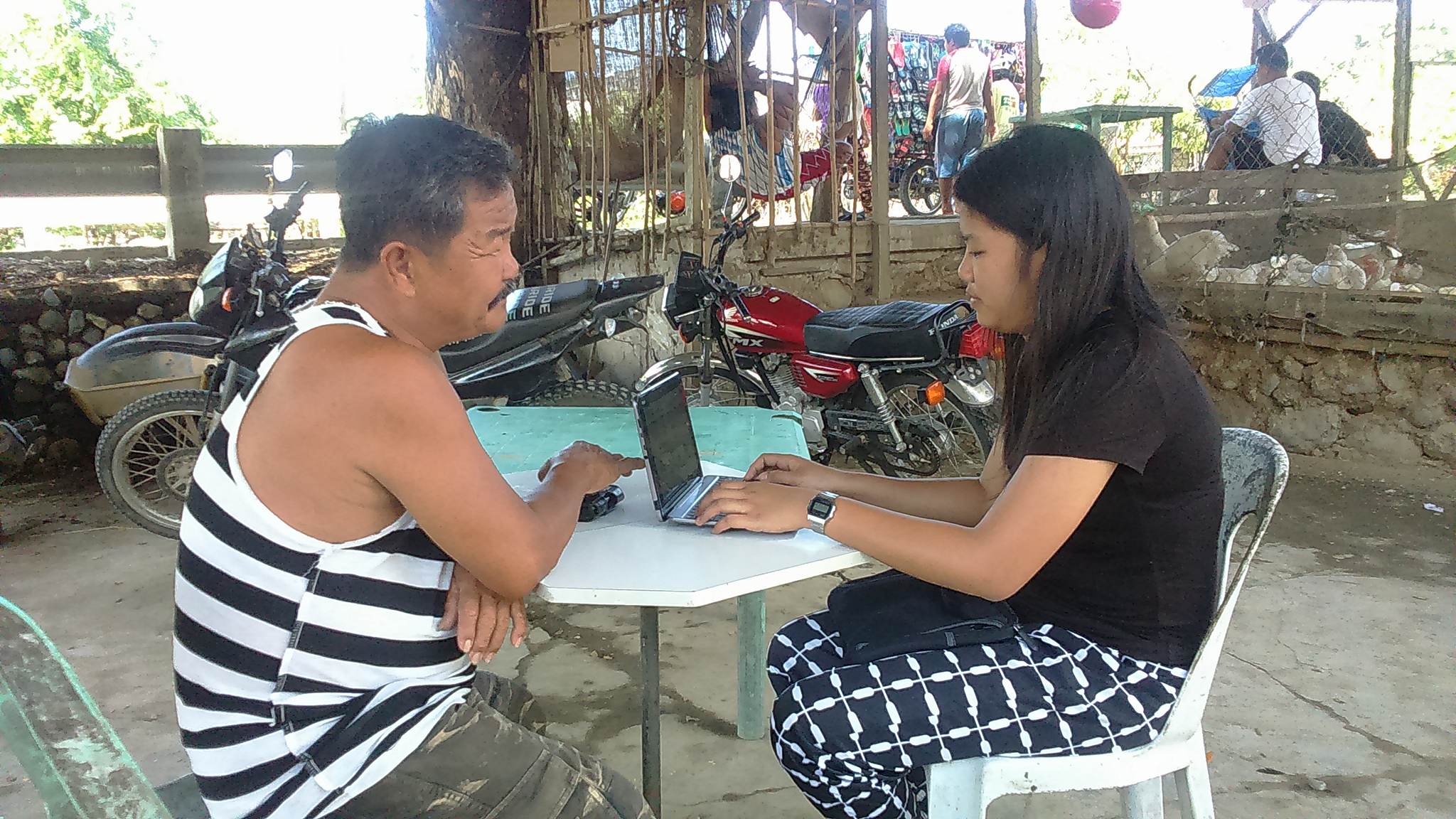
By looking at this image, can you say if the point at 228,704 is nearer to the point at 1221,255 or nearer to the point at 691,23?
the point at 691,23

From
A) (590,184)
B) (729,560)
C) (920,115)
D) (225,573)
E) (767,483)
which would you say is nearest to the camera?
(225,573)

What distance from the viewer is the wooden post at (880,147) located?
5688 millimetres

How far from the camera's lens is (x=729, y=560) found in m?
1.45

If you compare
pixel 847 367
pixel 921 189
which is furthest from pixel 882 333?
pixel 921 189

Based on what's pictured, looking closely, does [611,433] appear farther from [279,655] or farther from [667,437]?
[279,655]

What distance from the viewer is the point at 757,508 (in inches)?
61.7

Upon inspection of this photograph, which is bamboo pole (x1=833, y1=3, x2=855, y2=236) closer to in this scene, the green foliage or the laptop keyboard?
the laptop keyboard

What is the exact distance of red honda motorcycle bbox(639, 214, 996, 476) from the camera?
4.19 m

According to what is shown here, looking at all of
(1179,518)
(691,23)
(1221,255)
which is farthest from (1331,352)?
(1179,518)

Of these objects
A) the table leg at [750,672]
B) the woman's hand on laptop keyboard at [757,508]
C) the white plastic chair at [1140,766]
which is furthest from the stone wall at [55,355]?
the white plastic chair at [1140,766]

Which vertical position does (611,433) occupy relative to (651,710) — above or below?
above

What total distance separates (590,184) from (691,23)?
136 centimetres

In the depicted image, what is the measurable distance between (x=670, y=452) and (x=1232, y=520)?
994mm

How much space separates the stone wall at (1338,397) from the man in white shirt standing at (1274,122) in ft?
5.33
